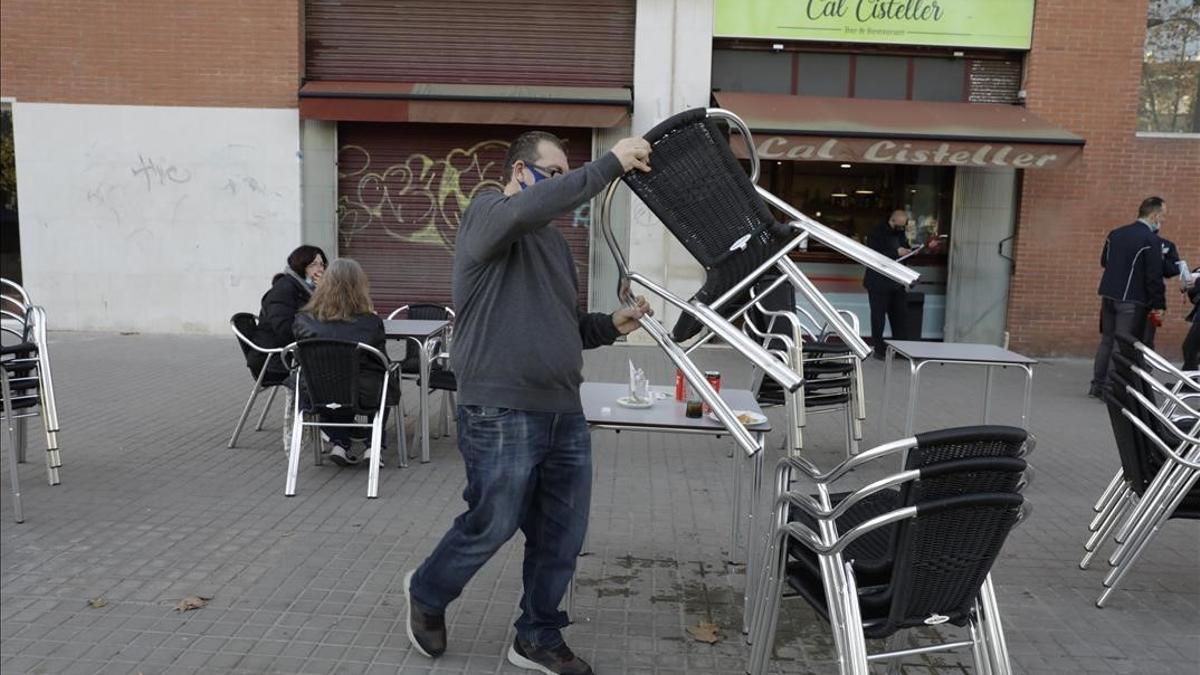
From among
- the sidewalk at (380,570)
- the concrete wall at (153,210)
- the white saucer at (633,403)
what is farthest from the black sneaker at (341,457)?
the concrete wall at (153,210)

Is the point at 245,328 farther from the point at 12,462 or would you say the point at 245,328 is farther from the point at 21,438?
the point at 12,462

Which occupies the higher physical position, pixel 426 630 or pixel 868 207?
pixel 868 207

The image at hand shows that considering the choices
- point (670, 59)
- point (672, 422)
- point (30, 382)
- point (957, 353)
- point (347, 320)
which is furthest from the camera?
point (670, 59)

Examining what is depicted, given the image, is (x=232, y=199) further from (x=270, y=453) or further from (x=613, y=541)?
(x=613, y=541)

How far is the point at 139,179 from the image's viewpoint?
37.9 feet

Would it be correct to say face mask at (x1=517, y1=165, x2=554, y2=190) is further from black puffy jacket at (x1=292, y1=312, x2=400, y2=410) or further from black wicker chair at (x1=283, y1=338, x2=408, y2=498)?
black puffy jacket at (x1=292, y1=312, x2=400, y2=410)

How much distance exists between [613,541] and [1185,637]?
249 centimetres

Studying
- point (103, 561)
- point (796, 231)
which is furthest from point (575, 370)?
point (103, 561)

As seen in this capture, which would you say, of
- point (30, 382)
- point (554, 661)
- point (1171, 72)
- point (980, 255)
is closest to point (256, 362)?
point (30, 382)

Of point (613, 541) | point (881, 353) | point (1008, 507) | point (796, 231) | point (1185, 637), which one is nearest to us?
point (1008, 507)

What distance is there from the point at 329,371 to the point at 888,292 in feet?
25.1

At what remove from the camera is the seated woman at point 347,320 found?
5.59 metres

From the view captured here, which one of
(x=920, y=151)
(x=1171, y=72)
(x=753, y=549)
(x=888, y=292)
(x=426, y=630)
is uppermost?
(x=1171, y=72)

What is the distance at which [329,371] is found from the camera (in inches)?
213
